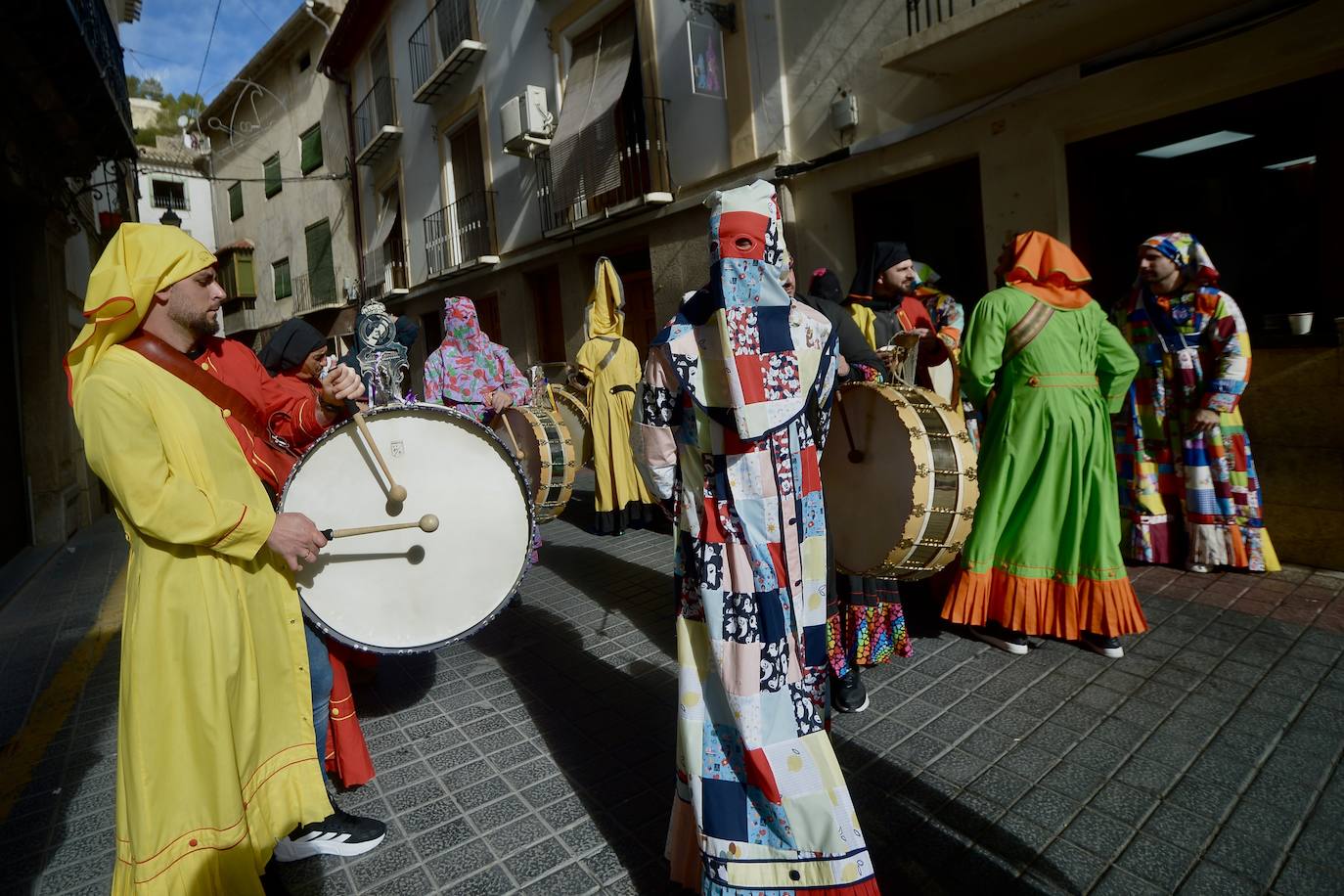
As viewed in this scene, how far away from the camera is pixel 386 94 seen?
706 inches

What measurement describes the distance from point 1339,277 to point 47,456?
37.2 feet

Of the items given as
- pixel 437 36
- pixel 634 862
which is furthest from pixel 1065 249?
pixel 437 36

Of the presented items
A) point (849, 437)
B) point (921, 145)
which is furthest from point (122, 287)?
point (921, 145)

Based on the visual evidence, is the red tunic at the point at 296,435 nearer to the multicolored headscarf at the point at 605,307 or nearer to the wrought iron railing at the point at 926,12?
the multicolored headscarf at the point at 605,307

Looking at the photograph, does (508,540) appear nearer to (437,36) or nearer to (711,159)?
(711,159)

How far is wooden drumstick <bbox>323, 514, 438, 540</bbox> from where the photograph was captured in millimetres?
2369

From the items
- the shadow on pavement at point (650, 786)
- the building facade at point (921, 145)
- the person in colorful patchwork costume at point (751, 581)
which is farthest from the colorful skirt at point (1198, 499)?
the person in colorful patchwork costume at point (751, 581)

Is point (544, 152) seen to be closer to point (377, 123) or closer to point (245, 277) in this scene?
point (377, 123)

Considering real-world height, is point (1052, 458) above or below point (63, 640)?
above

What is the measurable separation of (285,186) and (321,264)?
3.62 metres

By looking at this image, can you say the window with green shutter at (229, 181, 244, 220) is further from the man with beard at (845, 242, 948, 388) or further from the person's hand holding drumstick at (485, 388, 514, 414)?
the man with beard at (845, 242, 948, 388)

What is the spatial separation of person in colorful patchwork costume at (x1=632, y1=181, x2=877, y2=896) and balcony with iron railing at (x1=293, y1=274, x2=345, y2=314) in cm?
2125

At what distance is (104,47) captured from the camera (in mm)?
8312

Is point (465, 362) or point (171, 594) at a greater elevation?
point (465, 362)
